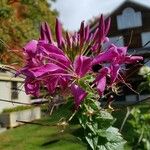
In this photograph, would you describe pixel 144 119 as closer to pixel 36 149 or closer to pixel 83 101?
pixel 83 101

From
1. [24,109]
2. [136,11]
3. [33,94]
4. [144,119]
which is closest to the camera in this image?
[33,94]

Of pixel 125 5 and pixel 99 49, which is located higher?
pixel 125 5

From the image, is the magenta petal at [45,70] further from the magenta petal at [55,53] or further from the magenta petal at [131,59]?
the magenta petal at [131,59]

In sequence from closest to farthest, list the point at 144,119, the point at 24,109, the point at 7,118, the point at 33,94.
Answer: the point at 33,94
the point at 144,119
the point at 7,118
the point at 24,109

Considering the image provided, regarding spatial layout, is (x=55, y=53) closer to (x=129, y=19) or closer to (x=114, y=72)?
(x=114, y=72)

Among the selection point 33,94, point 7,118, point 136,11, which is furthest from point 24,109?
point 33,94

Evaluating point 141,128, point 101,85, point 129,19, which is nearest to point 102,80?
point 101,85

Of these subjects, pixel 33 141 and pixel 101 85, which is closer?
pixel 101 85
